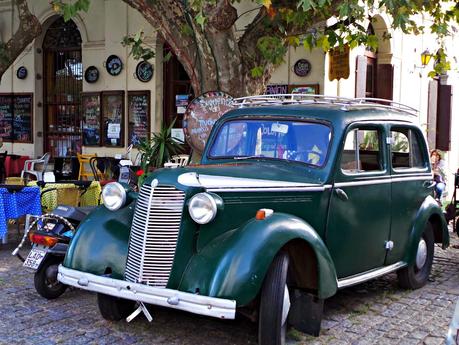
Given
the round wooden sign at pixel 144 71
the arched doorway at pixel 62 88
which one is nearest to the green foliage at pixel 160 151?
the round wooden sign at pixel 144 71

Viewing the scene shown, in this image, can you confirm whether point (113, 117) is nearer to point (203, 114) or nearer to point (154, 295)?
point (203, 114)

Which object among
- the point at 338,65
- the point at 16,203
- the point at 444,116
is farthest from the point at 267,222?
the point at 444,116

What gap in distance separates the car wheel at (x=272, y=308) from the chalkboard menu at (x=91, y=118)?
878 centimetres

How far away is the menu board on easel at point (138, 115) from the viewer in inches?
454

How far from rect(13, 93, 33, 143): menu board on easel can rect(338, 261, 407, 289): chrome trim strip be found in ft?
31.8

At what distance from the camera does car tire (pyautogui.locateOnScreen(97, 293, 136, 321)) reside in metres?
4.71

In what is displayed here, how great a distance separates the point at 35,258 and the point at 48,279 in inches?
9.3

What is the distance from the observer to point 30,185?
7.37 m

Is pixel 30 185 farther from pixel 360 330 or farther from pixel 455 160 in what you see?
pixel 455 160

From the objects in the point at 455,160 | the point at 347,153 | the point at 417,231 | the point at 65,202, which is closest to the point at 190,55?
the point at 65,202

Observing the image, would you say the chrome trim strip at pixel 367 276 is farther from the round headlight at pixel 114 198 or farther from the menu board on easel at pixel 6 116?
the menu board on easel at pixel 6 116

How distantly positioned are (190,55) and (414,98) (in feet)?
24.4

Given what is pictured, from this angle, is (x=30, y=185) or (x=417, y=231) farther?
(x=30, y=185)

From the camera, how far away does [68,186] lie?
7.49 meters
